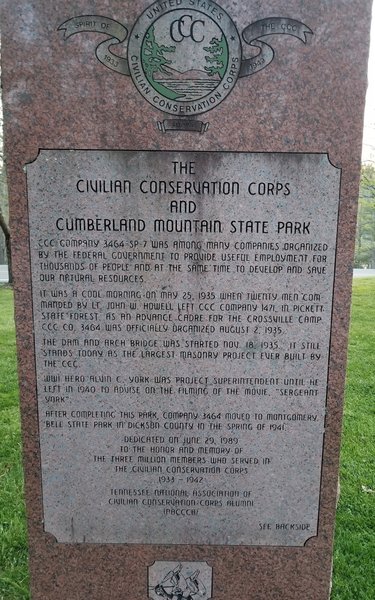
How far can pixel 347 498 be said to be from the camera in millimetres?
3914

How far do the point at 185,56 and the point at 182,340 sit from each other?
1.30 m

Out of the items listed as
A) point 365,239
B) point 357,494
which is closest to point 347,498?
point 357,494

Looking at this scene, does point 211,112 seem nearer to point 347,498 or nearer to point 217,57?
point 217,57

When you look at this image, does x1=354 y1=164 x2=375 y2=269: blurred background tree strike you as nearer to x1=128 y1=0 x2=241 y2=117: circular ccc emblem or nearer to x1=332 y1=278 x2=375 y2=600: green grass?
x1=332 y1=278 x2=375 y2=600: green grass

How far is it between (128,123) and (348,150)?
39.6 inches

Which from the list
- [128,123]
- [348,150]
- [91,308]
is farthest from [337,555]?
[128,123]

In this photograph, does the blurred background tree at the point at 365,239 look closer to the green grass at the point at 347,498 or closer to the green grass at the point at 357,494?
the green grass at the point at 357,494

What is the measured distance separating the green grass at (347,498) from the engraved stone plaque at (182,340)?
2.90ft

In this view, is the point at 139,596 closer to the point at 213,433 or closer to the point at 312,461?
the point at 213,433

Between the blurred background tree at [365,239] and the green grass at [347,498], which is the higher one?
the blurred background tree at [365,239]

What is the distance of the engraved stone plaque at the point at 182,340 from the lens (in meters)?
2.28

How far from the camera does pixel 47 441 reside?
2510mm

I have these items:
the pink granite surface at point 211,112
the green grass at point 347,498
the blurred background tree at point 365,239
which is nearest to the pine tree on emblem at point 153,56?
the pink granite surface at point 211,112

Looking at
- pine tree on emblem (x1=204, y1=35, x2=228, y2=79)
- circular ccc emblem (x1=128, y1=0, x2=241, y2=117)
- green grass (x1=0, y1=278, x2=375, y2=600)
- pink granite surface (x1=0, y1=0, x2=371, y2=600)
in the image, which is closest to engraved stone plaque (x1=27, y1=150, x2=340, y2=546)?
pink granite surface (x1=0, y1=0, x2=371, y2=600)
